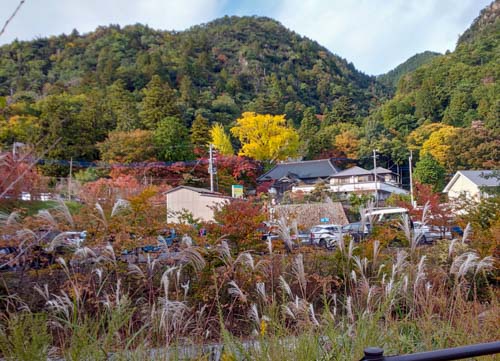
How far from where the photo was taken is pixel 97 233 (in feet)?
16.0

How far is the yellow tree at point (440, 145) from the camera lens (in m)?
31.9

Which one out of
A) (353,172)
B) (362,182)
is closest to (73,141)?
(353,172)

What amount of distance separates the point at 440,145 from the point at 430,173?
4.35 metres

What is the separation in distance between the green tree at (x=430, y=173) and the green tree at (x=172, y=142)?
16.3 metres

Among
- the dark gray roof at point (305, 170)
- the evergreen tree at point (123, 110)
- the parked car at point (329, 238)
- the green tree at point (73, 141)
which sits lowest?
the parked car at point (329, 238)

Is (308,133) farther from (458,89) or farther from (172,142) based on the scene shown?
(172,142)

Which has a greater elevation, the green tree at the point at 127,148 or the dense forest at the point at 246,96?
the dense forest at the point at 246,96

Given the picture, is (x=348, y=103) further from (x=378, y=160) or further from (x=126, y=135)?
(x=126, y=135)

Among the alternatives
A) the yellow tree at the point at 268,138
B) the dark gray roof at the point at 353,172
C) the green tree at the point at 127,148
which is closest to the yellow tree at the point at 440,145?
the dark gray roof at the point at 353,172

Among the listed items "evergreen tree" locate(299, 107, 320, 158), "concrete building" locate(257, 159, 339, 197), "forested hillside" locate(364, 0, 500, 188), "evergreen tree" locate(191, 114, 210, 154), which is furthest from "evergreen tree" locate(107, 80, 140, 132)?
"forested hillside" locate(364, 0, 500, 188)

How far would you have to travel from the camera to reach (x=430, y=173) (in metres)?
29.6

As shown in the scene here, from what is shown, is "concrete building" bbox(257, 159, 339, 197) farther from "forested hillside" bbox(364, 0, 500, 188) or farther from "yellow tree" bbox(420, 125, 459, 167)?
"yellow tree" bbox(420, 125, 459, 167)

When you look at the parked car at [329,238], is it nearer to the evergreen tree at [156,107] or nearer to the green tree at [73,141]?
the green tree at [73,141]

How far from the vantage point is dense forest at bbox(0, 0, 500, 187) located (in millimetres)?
28406
